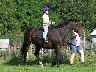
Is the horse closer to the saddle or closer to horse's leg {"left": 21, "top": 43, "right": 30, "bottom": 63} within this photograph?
the saddle

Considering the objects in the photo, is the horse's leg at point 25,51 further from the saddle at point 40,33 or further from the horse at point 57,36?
the saddle at point 40,33

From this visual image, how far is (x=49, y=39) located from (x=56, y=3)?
22.6 m

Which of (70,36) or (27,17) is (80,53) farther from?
(27,17)

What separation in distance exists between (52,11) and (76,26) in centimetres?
2271

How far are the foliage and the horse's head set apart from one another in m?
17.8

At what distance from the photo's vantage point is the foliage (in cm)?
3388

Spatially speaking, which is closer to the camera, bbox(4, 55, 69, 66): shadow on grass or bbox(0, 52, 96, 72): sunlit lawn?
bbox(0, 52, 96, 72): sunlit lawn

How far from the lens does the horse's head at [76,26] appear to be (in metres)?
14.3

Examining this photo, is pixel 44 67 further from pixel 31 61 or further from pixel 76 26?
pixel 31 61

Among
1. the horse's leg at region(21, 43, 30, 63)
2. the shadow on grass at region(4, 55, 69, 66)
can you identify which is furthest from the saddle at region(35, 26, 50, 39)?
the shadow on grass at region(4, 55, 69, 66)

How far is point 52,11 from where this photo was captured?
1458 inches

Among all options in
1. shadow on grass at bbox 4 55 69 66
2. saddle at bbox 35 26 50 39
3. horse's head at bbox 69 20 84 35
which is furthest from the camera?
shadow on grass at bbox 4 55 69 66

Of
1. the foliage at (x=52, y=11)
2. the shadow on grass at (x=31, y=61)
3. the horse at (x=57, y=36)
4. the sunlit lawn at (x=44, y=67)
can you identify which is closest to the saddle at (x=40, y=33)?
the horse at (x=57, y=36)

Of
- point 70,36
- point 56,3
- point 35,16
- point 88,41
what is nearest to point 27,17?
point 35,16
